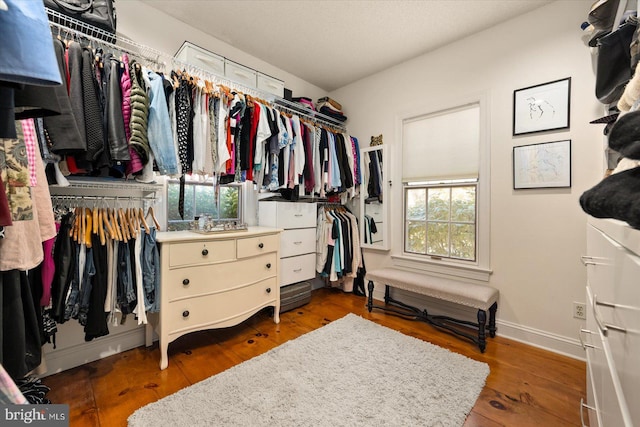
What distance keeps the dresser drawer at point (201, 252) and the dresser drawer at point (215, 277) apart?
45mm

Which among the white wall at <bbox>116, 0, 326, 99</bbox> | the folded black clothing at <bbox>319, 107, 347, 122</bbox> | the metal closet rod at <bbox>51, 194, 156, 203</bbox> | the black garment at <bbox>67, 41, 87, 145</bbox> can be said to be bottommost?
the metal closet rod at <bbox>51, 194, 156, 203</bbox>

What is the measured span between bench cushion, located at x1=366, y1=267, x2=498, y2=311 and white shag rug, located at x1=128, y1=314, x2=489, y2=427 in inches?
16.1

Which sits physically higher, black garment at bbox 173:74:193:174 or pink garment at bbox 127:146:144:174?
black garment at bbox 173:74:193:174

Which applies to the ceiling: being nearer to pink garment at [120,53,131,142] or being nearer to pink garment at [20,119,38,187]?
pink garment at [120,53,131,142]

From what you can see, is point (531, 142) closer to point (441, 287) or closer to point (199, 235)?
point (441, 287)

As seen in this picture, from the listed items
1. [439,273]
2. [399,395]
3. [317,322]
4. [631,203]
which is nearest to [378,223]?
[439,273]

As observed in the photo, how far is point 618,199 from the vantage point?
0.37 m

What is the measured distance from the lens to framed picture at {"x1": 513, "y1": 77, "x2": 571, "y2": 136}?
196 centimetres

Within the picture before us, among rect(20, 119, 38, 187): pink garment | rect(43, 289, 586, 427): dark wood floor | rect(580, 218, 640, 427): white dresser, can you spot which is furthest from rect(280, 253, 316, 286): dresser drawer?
rect(580, 218, 640, 427): white dresser

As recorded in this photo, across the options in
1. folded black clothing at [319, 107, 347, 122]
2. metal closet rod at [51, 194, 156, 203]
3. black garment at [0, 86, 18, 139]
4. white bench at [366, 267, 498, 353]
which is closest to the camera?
black garment at [0, 86, 18, 139]

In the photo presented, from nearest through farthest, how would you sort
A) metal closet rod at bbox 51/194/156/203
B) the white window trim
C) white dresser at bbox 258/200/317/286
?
1. metal closet rod at bbox 51/194/156/203
2. the white window trim
3. white dresser at bbox 258/200/317/286

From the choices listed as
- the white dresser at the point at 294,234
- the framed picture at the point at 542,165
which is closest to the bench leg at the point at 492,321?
the framed picture at the point at 542,165

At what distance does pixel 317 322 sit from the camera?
2443 millimetres

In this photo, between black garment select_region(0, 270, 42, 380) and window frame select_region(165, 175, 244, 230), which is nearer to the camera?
black garment select_region(0, 270, 42, 380)
